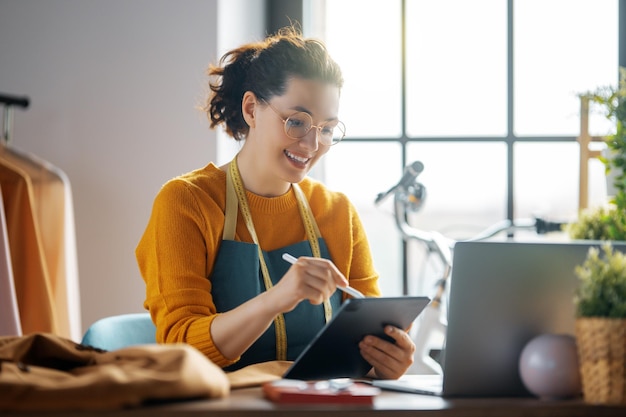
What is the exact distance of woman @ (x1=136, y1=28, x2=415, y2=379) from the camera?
→ 170cm

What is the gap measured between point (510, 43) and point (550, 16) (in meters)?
0.15

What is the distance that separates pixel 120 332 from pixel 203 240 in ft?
0.86

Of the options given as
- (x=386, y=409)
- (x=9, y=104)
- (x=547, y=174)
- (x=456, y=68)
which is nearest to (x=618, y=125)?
(x=386, y=409)

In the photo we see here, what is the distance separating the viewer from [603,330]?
1.10m

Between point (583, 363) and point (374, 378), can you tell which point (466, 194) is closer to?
point (374, 378)

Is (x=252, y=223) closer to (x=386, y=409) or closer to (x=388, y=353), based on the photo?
(x=388, y=353)

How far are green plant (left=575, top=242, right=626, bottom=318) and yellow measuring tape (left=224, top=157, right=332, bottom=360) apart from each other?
817 millimetres

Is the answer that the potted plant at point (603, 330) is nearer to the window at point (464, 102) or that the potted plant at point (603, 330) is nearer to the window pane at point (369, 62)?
the window at point (464, 102)

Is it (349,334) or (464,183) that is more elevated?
(464,183)

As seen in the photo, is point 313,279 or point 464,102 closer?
→ point 313,279

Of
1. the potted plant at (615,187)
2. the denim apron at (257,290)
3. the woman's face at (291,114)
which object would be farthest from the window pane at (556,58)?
the denim apron at (257,290)

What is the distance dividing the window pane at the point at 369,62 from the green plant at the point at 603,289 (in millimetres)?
1774

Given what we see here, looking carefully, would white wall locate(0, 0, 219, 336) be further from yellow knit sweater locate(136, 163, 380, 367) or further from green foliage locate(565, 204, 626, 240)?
green foliage locate(565, 204, 626, 240)

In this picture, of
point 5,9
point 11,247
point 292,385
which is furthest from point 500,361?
point 5,9
